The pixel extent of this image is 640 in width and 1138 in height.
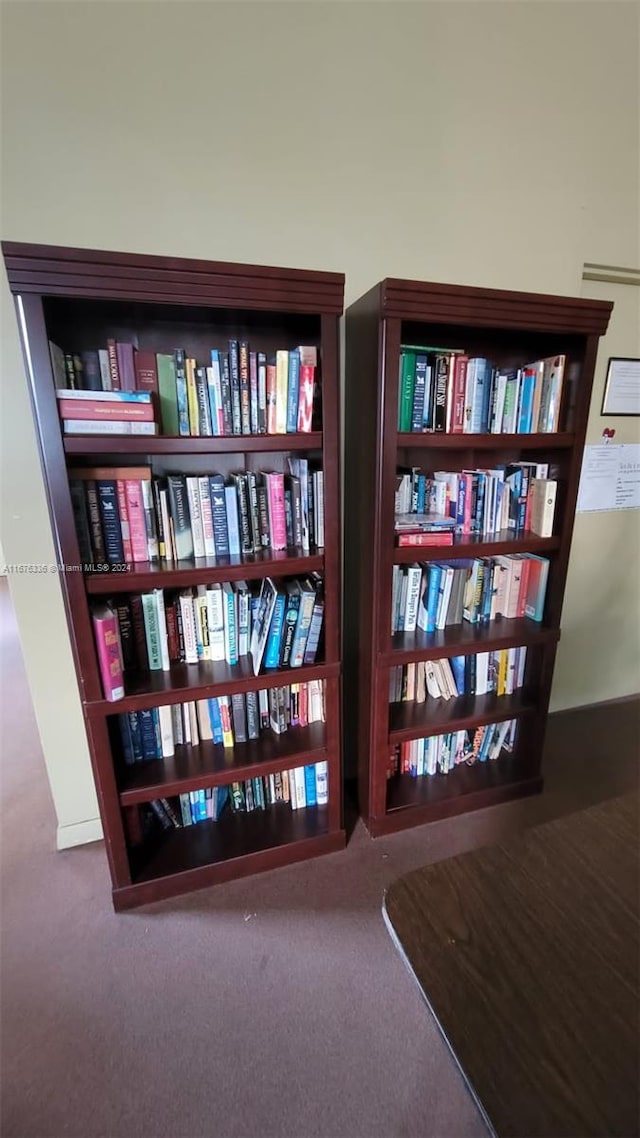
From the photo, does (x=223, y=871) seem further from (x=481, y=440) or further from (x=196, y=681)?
(x=481, y=440)

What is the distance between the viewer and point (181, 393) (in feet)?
4.09

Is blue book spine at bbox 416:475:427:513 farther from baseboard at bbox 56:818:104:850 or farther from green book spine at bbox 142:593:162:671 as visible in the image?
baseboard at bbox 56:818:104:850

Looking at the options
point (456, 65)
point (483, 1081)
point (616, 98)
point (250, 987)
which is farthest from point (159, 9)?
point (250, 987)

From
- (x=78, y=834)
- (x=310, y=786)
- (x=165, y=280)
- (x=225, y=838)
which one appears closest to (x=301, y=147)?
(x=165, y=280)

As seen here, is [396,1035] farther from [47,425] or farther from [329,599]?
[47,425]

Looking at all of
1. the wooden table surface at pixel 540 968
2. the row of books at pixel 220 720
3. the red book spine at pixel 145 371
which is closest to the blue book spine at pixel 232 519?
the red book spine at pixel 145 371

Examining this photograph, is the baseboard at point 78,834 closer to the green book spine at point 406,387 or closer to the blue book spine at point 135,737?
the blue book spine at point 135,737

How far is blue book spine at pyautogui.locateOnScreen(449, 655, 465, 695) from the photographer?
1.81 m

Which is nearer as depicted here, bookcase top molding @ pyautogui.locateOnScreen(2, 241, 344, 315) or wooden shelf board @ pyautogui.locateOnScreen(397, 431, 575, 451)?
bookcase top molding @ pyautogui.locateOnScreen(2, 241, 344, 315)

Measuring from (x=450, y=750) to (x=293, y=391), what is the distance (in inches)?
58.1

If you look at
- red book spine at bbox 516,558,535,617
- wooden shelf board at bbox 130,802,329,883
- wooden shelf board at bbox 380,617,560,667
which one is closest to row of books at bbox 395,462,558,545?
red book spine at bbox 516,558,535,617

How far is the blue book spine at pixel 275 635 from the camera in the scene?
142cm

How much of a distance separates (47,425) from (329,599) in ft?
2.76

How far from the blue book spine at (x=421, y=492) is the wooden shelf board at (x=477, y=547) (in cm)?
15
